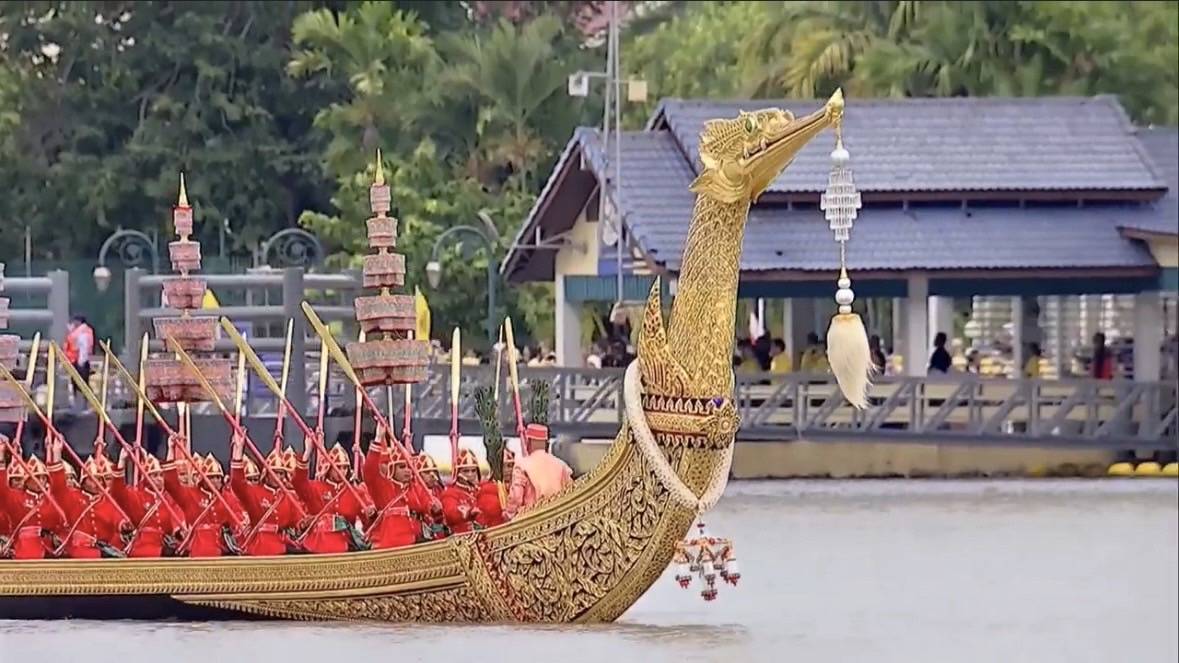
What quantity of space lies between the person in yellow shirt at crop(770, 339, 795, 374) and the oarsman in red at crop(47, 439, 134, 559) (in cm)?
1426

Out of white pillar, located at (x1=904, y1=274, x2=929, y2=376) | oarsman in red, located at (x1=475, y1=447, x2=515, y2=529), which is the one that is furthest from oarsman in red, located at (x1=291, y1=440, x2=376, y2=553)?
white pillar, located at (x1=904, y1=274, x2=929, y2=376)

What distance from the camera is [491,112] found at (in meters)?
44.8

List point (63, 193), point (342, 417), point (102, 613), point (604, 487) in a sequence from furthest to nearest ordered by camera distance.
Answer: point (63, 193)
point (342, 417)
point (102, 613)
point (604, 487)

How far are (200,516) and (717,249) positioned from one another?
424 centimetres

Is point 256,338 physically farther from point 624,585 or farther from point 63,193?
point 624,585

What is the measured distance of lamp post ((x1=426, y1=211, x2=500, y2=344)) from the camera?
35500 mm

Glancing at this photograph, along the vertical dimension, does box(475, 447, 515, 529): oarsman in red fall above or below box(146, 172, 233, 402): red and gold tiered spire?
below

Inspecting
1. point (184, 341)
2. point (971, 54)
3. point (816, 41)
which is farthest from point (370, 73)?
point (184, 341)

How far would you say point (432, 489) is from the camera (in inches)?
788

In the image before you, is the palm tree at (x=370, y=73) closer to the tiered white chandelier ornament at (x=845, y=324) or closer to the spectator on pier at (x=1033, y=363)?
the spectator on pier at (x=1033, y=363)

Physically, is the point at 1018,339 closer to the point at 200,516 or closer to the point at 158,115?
the point at 158,115

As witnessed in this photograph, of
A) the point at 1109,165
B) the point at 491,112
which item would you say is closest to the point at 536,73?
the point at 491,112

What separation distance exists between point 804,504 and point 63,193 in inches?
635

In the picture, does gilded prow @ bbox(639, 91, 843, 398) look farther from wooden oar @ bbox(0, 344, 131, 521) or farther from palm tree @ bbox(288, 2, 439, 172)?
palm tree @ bbox(288, 2, 439, 172)
